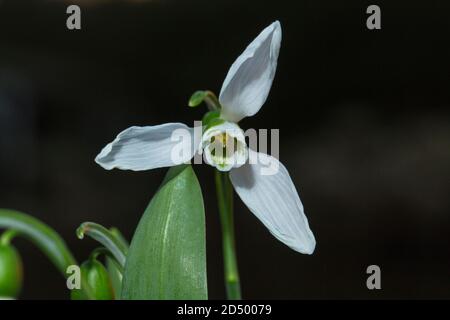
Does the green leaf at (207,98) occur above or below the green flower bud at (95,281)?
above

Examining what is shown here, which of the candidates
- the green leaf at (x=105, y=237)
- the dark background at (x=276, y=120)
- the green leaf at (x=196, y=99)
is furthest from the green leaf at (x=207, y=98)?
the dark background at (x=276, y=120)

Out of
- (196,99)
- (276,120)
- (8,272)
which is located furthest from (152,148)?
(276,120)

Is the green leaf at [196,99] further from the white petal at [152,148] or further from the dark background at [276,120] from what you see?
the dark background at [276,120]

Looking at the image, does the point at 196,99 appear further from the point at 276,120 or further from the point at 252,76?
the point at 276,120

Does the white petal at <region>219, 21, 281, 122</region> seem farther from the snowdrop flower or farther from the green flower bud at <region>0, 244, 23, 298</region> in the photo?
the green flower bud at <region>0, 244, 23, 298</region>

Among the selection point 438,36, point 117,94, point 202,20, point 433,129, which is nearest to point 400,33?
point 438,36

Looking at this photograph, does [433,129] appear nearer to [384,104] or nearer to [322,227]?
[384,104]

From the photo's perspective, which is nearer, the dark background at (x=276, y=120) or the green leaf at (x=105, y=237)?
the green leaf at (x=105, y=237)
